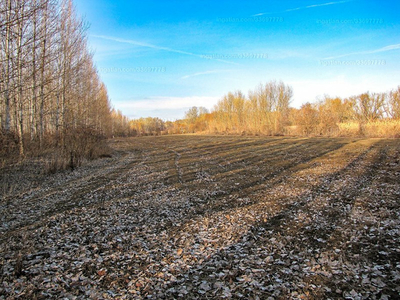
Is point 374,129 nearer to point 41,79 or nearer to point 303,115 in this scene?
point 303,115

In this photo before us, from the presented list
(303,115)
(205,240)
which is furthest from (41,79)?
(303,115)

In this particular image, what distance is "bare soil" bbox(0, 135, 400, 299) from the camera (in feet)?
13.8

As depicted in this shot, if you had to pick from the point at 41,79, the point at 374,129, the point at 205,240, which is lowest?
the point at 205,240

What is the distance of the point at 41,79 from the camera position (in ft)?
61.3

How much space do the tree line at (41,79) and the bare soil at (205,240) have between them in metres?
6.19

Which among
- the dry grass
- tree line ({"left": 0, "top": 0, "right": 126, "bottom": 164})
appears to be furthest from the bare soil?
the dry grass

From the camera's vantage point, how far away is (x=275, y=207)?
805 cm

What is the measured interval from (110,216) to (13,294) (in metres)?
3.70

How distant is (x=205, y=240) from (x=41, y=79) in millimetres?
19547

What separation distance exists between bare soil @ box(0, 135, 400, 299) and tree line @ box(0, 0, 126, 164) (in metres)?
6.19

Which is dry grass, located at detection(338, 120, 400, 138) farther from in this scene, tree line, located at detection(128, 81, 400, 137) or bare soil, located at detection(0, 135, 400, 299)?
bare soil, located at detection(0, 135, 400, 299)

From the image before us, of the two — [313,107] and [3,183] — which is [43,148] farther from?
[313,107]

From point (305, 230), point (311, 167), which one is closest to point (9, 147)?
point (305, 230)

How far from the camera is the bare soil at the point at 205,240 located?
421 cm
